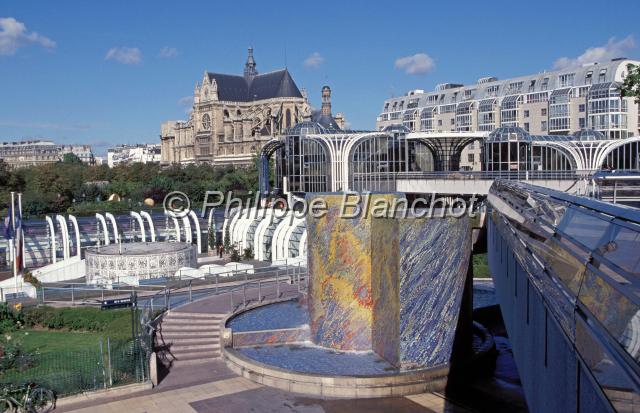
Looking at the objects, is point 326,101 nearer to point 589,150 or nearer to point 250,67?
→ point 589,150

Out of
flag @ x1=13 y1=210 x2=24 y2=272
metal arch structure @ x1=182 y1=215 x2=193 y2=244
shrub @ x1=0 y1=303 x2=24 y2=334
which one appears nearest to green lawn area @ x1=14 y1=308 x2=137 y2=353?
shrub @ x1=0 y1=303 x2=24 y2=334

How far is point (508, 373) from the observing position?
674 inches

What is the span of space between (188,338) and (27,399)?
589 cm

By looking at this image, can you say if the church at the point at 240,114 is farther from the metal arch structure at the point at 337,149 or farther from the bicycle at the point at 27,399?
the bicycle at the point at 27,399

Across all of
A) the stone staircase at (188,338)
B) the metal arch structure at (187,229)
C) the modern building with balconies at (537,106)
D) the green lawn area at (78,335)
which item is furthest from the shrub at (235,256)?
the modern building with balconies at (537,106)

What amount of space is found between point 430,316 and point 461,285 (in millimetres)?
1110

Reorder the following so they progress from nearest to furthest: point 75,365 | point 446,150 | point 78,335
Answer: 1. point 75,365
2. point 78,335
3. point 446,150

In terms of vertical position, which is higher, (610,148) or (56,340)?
(610,148)

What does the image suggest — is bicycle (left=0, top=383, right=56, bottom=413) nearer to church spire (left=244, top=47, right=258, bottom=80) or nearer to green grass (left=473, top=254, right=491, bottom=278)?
green grass (left=473, top=254, right=491, bottom=278)

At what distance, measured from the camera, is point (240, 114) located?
112 meters

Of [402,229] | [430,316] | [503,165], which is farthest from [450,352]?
[503,165]

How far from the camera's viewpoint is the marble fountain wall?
615 inches

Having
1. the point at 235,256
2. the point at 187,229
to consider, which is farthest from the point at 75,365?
the point at 187,229

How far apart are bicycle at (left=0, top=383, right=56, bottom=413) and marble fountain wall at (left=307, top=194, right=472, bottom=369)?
6.88 metres
